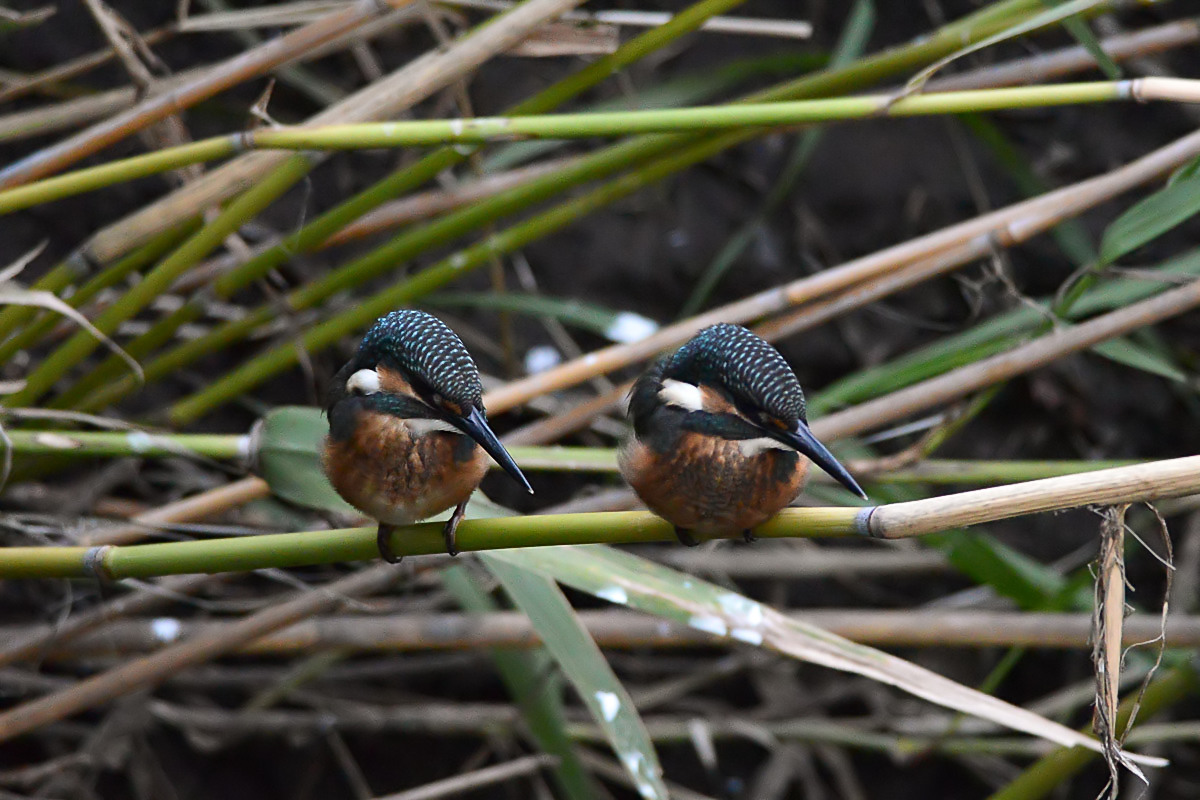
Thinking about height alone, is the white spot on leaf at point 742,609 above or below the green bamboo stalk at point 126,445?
below

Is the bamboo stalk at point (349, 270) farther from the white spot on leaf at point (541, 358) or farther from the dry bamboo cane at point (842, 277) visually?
the white spot on leaf at point (541, 358)

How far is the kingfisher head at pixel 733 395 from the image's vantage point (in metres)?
0.99

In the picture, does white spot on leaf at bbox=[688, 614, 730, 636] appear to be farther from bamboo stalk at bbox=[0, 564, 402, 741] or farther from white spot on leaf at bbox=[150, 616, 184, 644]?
white spot on leaf at bbox=[150, 616, 184, 644]

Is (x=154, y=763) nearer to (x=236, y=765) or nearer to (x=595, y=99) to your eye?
(x=236, y=765)

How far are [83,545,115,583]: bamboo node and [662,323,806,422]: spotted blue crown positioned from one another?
0.57 metres

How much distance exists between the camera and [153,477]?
1926 mm

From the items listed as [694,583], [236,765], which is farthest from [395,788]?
[694,583]

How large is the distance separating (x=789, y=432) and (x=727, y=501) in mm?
88

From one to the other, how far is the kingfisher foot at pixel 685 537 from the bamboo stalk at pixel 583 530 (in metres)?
0.02

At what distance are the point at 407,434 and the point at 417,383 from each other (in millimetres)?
61

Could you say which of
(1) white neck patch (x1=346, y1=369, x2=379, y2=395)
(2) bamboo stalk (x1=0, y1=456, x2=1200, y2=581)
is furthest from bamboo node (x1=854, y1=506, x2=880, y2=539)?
(1) white neck patch (x1=346, y1=369, x2=379, y2=395)

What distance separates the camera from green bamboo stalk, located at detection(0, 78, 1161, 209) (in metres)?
1.18

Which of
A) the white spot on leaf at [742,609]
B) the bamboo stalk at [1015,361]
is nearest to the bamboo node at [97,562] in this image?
the white spot on leaf at [742,609]

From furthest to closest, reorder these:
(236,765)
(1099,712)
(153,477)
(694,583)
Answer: (236,765)
(153,477)
(694,583)
(1099,712)
